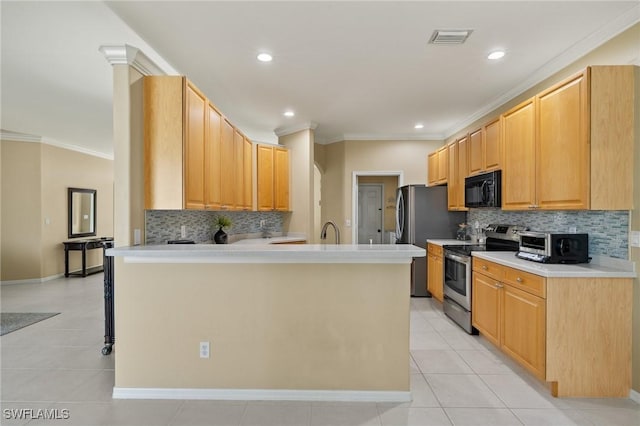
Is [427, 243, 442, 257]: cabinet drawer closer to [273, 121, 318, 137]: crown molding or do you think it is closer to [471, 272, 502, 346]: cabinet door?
[471, 272, 502, 346]: cabinet door

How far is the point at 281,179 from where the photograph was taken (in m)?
5.09

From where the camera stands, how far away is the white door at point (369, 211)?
7.55m

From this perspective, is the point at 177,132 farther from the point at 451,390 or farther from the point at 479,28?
the point at 451,390

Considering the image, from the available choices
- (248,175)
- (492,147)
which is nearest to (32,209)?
(248,175)

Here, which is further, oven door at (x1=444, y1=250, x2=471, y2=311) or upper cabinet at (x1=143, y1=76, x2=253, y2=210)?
oven door at (x1=444, y1=250, x2=471, y2=311)

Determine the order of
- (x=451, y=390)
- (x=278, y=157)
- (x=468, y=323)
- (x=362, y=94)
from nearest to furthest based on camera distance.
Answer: (x=451, y=390)
(x=468, y=323)
(x=362, y=94)
(x=278, y=157)

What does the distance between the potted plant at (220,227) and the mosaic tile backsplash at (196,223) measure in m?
0.06

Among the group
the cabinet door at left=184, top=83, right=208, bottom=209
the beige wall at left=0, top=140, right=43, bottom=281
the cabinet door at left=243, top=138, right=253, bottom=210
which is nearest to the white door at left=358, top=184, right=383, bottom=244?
the cabinet door at left=243, top=138, right=253, bottom=210

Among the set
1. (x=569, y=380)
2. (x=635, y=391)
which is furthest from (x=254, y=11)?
(x=635, y=391)

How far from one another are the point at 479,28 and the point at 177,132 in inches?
98.4

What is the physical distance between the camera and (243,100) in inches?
156

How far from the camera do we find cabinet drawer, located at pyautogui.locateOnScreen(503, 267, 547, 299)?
2.30 meters

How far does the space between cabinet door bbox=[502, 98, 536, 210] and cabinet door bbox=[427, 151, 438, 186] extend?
1978 mm

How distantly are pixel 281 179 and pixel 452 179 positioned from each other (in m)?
2.64
